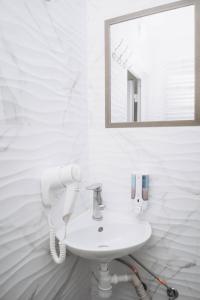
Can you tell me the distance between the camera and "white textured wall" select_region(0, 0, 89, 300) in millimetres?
753

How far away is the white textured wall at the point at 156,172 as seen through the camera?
40.3 inches

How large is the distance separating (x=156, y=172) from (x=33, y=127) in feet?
2.12

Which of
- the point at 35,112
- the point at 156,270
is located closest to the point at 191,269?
the point at 156,270

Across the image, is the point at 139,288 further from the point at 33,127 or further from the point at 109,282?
the point at 33,127

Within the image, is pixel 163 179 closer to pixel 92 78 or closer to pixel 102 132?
pixel 102 132

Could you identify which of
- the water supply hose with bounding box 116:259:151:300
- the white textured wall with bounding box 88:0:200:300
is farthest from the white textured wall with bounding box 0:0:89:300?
Result: the water supply hose with bounding box 116:259:151:300

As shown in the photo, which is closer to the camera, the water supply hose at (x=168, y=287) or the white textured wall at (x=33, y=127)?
the white textured wall at (x=33, y=127)

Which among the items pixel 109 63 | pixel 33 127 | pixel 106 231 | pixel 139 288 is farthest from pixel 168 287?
pixel 109 63

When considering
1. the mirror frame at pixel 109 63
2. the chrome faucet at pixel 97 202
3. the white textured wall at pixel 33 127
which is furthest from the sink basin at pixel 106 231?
the mirror frame at pixel 109 63

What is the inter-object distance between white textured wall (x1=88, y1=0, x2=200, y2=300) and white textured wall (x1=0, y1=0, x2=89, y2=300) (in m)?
0.14

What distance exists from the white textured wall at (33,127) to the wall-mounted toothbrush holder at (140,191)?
35 cm

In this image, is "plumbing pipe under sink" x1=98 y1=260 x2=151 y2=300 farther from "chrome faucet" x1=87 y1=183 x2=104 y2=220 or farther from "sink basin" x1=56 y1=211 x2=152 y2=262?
"chrome faucet" x1=87 y1=183 x2=104 y2=220

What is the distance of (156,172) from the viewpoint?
108 centimetres

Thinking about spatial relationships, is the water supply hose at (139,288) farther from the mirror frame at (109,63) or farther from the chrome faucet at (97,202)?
the mirror frame at (109,63)
